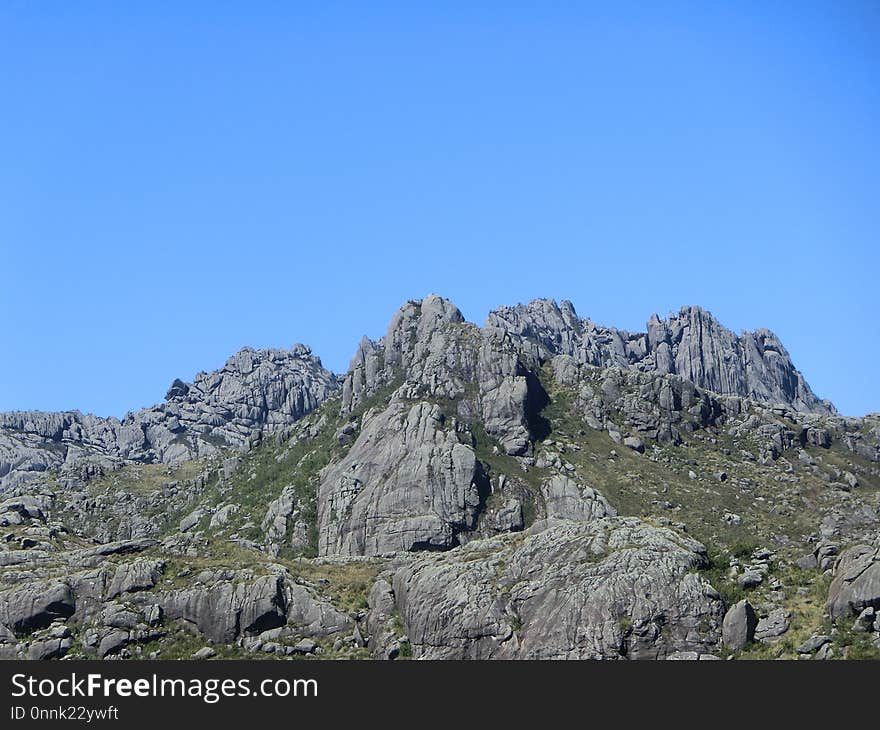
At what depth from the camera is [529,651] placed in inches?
3969

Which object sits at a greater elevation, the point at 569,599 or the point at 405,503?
the point at 405,503

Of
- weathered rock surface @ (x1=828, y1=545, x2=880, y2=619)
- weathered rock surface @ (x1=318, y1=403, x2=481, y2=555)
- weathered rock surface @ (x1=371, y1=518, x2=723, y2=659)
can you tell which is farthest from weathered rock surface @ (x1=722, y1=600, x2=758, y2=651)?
weathered rock surface @ (x1=318, y1=403, x2=481, y2=555)

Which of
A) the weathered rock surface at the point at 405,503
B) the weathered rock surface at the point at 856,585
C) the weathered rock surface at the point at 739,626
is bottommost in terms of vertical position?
the weathered rock surface at the point at 739,626

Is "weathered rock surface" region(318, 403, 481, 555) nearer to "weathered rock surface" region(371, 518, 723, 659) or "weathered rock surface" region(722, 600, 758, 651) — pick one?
"weathered rock surface" region(371, 518, 723, 659)

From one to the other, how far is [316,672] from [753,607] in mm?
42502

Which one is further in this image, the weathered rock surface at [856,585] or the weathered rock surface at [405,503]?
the weathered rock surface at [405,503]

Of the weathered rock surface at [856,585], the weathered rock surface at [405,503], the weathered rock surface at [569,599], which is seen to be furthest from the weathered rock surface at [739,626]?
the weathered rock surface at [405,503]

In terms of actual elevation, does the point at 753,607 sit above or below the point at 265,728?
above

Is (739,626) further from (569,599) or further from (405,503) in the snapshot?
(405,503)

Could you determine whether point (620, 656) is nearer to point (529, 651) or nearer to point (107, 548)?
point (529, 651)

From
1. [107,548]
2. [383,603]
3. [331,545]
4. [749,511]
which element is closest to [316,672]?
[383,603]

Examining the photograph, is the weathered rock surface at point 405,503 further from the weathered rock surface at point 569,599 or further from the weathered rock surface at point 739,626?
the weathered rock surface at point 739,626

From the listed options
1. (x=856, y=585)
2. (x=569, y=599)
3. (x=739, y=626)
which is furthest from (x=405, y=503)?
(x=856, y=585)

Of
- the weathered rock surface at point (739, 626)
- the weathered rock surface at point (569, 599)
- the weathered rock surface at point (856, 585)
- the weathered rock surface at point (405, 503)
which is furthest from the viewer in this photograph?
the weathered rock surface at point (405, 503)
